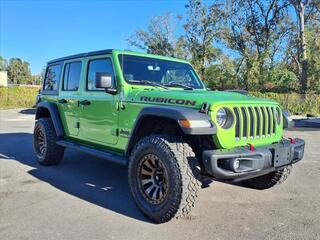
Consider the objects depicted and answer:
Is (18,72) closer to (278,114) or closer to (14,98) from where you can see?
(14,98)

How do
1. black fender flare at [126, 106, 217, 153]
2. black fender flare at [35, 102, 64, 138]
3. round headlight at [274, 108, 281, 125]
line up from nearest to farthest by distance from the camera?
black fender flare at [126, 106, 217, 153], round headlight at [274, 108, 281, 125], black fender flare at [35, 102, 64, 138]

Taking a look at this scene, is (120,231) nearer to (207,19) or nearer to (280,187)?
(280,187)

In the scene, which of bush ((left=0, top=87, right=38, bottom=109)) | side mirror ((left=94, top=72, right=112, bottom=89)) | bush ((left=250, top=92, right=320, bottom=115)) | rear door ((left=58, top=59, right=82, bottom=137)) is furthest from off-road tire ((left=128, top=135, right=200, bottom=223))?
bush ((left=0, top=87, right=38, bottom=109))

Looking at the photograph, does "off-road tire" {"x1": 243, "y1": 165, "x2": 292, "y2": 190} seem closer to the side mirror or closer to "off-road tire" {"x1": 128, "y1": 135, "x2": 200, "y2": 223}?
"off-road tire" {"x1": 128, "y1": 135, "x2": 200, "y2": 223}

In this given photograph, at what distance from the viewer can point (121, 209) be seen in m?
4.58

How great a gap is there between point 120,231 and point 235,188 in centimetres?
228

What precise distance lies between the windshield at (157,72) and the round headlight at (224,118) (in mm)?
1455

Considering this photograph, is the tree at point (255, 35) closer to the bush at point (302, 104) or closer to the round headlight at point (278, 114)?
the bush at point (302, 104)

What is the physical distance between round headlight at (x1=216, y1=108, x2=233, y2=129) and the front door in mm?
1611

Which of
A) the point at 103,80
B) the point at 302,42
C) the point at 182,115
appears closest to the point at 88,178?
the point at 103,80

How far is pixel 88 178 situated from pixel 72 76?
1.81m

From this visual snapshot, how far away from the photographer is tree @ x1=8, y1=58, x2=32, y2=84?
111 metres

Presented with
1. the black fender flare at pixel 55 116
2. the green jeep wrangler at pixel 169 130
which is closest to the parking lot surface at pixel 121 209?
the green jeep wrangler at pixel 169 130

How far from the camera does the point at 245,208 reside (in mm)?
4641
